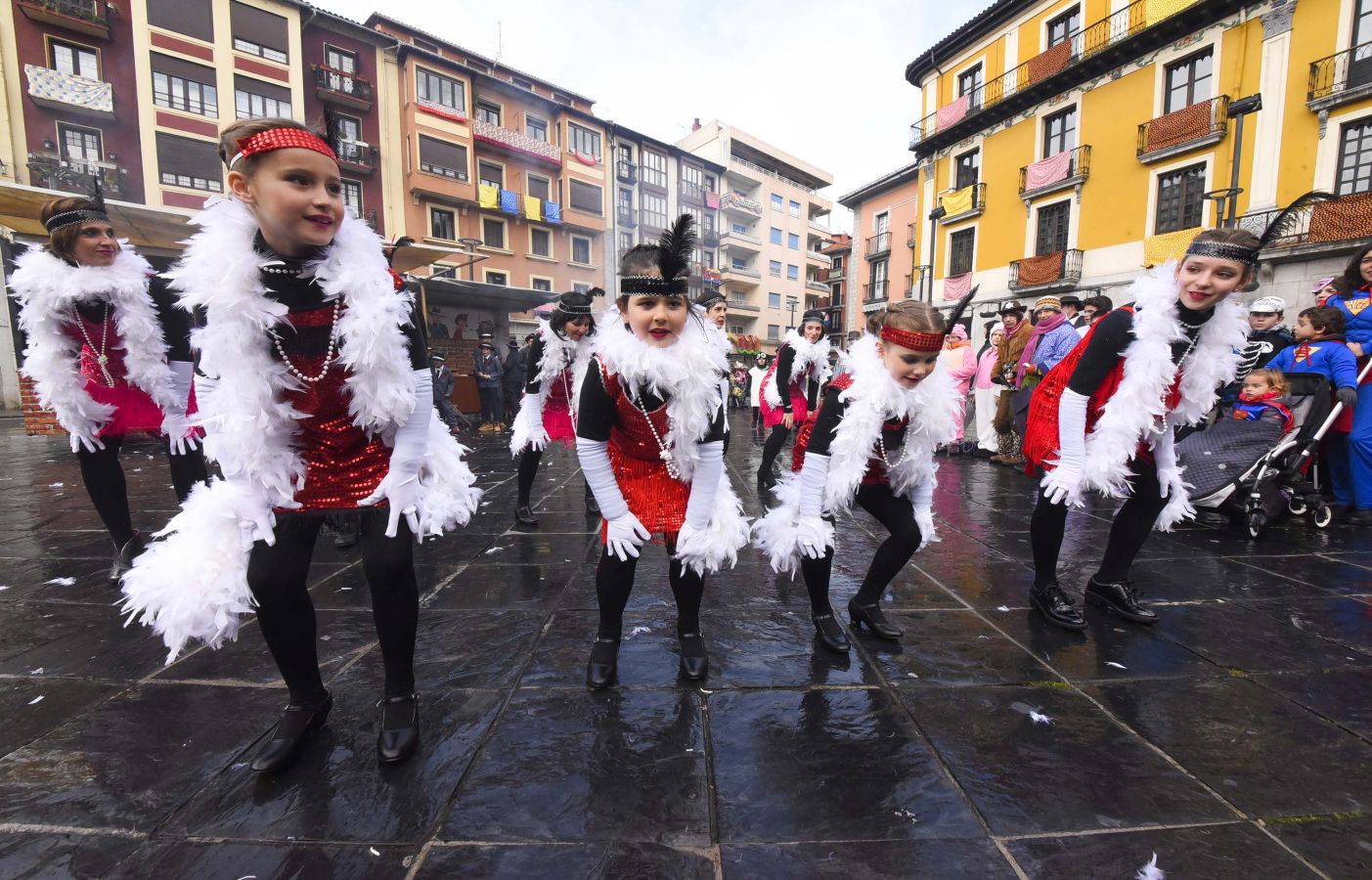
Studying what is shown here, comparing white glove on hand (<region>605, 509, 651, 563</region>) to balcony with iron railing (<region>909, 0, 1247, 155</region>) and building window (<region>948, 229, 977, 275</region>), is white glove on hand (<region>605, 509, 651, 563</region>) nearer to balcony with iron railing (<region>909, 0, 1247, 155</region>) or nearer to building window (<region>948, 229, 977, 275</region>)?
balcony with iron railing (<region>909, 0, 1247, 155</region>)

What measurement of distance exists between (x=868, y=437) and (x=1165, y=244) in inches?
753

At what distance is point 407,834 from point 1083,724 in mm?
2029

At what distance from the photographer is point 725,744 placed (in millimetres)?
1825

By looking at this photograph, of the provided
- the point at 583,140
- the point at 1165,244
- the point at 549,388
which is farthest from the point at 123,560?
the point at 583,140

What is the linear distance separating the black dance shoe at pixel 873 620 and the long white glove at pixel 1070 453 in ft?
3.17

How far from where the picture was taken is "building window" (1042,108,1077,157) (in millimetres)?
19109

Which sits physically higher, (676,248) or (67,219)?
(67,219)

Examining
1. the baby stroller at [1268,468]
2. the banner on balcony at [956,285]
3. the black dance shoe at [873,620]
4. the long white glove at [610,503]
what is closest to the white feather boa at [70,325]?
the long white glove at [610,503]

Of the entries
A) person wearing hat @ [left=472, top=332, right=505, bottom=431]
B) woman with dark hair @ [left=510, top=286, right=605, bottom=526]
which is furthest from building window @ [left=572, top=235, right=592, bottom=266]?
woman with dark hair @ [left=510, top=286, right=605, bottom=526]

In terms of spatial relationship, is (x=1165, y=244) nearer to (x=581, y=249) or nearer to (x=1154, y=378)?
(x=1154, y=378)

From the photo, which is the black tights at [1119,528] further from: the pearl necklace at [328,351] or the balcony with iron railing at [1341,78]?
the balcony with iron railing at [1341,78]

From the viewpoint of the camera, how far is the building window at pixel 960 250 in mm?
22641

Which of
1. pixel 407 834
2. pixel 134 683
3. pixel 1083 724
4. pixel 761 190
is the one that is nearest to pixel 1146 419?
pixel 1083 724

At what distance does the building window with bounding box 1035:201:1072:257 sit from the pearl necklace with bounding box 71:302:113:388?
22466 mm
